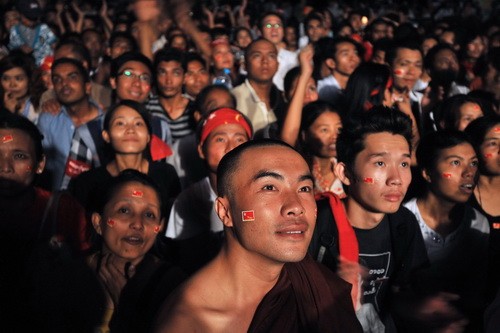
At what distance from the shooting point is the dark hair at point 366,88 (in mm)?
5242

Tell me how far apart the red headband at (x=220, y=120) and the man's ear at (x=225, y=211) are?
158 centimetres

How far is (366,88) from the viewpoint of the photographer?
5250 millimetres

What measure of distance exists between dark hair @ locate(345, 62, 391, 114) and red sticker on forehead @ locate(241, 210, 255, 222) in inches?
117

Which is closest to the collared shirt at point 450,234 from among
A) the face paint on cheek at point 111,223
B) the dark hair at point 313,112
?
the dark hair at point 313,112

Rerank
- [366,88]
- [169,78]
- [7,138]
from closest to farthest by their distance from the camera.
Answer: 1. [7,138]
2. [366,88]
3. [169,78]

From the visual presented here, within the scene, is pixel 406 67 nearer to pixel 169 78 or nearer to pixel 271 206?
pixel 169 78

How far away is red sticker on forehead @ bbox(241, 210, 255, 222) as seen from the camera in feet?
7.85

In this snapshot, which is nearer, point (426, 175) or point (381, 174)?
point (381, 174)

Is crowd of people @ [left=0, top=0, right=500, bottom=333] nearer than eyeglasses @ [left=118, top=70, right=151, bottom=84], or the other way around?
crowd of people @ [left=0, top=0, right=500, bottom=333]

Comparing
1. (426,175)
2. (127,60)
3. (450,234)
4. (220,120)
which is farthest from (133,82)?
(450,234)

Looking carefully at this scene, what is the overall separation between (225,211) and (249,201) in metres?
0.15

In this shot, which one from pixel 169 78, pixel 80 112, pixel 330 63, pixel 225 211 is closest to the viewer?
pixel 225 211

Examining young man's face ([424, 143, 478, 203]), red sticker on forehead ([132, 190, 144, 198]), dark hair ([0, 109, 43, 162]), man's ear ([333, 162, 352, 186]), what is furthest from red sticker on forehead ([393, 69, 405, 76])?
dark hair ([0, 109, 43, 162])

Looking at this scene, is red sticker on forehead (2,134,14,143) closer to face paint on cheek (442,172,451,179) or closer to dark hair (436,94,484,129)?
face paint on cheek (442,172,451,179)
